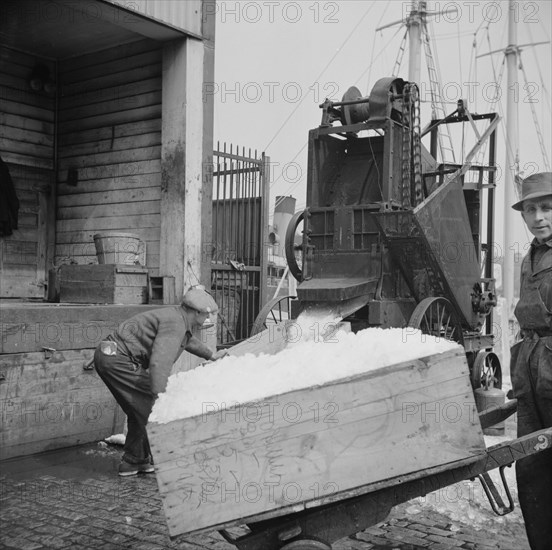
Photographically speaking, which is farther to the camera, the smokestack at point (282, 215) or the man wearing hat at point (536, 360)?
the smokestack at point (282, 215)

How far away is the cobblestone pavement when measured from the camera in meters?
4.38

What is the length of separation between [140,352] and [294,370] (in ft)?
9.42

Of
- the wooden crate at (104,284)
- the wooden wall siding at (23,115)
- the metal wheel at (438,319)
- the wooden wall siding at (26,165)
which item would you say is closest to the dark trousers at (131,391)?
the wooden crate at (104,284)

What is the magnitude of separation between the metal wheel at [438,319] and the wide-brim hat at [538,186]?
130 inches

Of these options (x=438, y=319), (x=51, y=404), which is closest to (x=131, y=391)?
(x=51, y=404)

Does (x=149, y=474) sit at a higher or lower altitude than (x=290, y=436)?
lower

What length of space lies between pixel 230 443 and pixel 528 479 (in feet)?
5.83

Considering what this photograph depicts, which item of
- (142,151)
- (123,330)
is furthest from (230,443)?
(142,151)

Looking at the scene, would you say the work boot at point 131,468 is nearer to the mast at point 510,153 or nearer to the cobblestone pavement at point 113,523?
the cobblestone pavement at point 113,523

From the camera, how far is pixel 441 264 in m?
7.58

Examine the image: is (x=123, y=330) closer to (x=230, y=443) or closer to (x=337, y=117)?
(x=230, y=443)

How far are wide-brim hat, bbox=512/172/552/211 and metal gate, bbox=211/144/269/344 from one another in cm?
681

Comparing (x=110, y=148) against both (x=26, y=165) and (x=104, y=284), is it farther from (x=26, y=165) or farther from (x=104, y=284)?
(x=104, y=284)

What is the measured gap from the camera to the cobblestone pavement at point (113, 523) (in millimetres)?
4375
